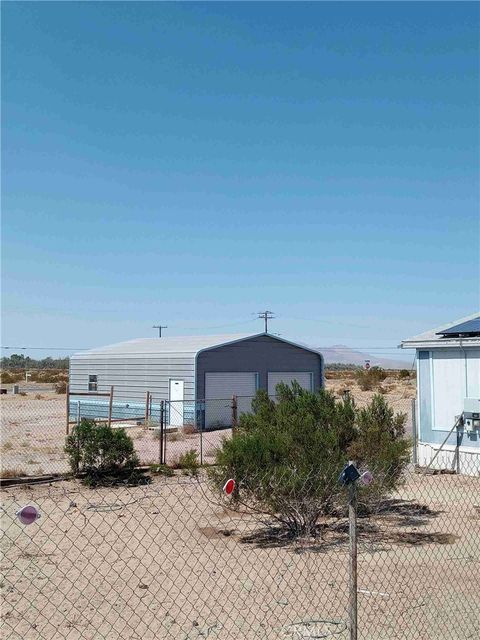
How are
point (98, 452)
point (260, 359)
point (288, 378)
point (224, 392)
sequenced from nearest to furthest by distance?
point (98, 452) → point (224, 392) → point (260, 359) → point (288, 378)

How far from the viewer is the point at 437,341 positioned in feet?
48.3

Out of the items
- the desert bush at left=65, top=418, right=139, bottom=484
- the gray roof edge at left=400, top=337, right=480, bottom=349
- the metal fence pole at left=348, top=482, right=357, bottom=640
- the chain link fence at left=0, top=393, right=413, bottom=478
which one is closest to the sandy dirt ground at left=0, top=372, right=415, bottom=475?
the chain link fence at left=0, top=393, right=413, bottom=478

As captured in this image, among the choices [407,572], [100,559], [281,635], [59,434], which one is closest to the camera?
[281,635]

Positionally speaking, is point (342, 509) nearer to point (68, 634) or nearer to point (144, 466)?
point (68, 634)

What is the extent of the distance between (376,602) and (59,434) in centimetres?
2054

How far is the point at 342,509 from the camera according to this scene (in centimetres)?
958

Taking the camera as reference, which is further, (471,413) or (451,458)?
(451,458)

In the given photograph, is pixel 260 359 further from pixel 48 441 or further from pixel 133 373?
pixel 48 441

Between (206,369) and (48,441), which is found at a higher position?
(206,369)

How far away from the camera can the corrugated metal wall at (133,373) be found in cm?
2728

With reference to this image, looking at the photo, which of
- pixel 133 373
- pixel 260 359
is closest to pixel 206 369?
pixel 260 359

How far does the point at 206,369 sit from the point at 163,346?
4.11 m

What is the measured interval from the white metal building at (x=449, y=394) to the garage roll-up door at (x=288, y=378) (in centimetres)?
1326

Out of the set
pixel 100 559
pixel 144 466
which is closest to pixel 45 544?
pixel 100 559
